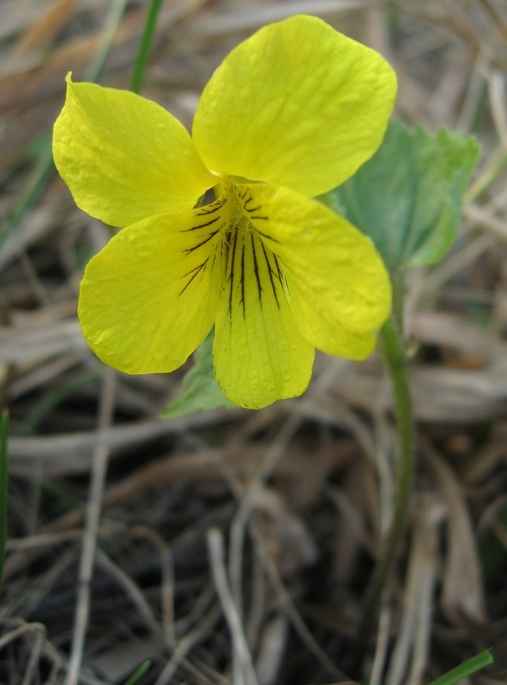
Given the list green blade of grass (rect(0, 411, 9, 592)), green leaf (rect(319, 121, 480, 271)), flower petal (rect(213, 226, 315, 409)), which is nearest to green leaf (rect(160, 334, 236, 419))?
flower petal (rect(213, 226, 315, 409))

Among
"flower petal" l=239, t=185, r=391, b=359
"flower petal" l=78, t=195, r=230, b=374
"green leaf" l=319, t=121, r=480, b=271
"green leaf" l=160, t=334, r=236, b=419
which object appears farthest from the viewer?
"green leaf" l=319, t=121, r=480, b=271

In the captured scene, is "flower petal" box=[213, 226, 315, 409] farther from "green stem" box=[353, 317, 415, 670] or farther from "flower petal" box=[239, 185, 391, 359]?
"green stem" box=[353, 317, 415, 670]

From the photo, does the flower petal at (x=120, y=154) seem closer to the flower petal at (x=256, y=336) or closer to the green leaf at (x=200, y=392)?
the flower petal at (x=256, y=336)

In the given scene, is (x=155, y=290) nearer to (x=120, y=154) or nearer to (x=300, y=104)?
(x=120, y=154)

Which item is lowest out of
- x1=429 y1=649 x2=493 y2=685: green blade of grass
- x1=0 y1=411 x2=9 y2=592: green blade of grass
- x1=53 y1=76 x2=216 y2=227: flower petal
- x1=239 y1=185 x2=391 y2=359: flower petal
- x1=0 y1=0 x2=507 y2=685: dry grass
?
x1=0 y1=0 x2=507 y2=685: dry grass

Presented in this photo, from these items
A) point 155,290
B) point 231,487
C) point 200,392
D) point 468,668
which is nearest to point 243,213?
point 155,290
